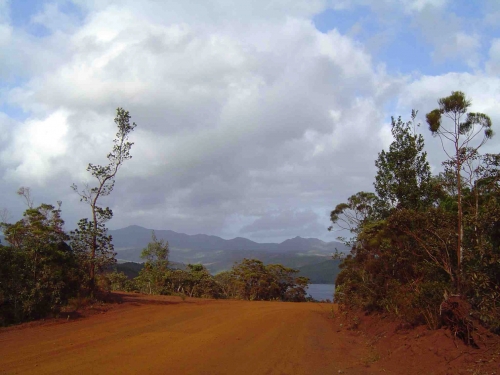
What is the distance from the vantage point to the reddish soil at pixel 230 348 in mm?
8062

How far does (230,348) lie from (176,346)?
1443 millimetres

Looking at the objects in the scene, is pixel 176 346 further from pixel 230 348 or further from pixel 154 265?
pixel 154 265

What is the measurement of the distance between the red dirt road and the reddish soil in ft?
0.07

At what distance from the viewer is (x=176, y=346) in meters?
10.5

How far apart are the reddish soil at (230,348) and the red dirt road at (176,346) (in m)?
0.02

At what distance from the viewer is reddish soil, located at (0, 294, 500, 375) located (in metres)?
8.06

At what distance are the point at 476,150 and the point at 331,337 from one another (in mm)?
7112

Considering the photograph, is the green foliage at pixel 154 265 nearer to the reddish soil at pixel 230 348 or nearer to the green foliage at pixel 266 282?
the green foliage at pixel 266 282

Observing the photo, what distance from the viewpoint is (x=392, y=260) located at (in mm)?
12352

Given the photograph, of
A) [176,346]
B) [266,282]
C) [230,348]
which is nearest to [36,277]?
[176,346]

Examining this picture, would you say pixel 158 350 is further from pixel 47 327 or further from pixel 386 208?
pixel 386 208

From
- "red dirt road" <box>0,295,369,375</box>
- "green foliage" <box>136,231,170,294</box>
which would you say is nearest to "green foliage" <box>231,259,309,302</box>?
"green foliage" <box>136,231,170,294</box>

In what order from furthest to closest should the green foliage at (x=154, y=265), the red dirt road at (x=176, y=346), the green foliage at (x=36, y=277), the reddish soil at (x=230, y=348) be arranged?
the green foliage at (x=154, y=265) < the green foliage at (x=36, y=277) < the red dirt road at (x=176, y=346) < the reddish soil at (x=230, y=348)

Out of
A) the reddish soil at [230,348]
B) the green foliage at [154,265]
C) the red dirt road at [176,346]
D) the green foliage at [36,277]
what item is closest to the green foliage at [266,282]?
the green foliage at [154,265]
